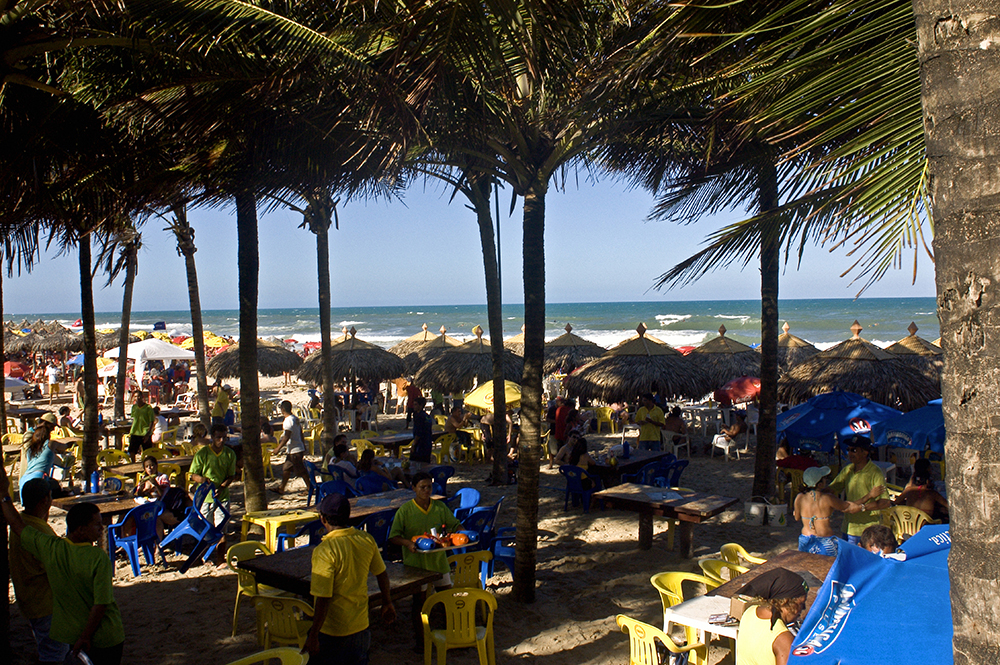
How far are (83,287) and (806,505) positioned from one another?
32.1ft

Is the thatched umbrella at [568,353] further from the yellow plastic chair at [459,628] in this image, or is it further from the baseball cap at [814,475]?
the yellow plastic chair at [459,628]

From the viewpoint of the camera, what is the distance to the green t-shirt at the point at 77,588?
3.80 m

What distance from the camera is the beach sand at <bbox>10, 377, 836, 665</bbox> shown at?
220 inches

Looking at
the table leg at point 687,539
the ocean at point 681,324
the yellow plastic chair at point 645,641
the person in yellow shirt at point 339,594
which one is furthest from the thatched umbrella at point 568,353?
the ocean at point 681,324

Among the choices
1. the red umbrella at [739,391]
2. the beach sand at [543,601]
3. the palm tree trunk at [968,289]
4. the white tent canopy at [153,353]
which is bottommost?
the beach sand at [543,601]

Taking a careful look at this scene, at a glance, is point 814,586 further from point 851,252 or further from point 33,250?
point 33,250

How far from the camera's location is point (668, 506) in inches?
304

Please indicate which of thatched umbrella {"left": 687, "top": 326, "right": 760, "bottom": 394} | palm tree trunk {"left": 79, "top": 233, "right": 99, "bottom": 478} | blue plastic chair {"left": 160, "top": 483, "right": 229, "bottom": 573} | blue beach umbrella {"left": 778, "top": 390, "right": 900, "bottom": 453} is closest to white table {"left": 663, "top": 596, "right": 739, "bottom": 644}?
blue plastic chair {"left": 160, "top": 483, "right": 229, "bottom": 573}

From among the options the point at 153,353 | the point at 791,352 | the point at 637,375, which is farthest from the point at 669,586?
the point at 153,353

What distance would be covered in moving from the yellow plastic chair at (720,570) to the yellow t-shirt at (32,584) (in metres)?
4.71

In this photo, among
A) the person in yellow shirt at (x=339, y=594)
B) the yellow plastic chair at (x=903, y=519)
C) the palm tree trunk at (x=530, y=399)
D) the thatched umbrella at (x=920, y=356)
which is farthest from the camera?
the thatched umbrella at (x=920, y=356)

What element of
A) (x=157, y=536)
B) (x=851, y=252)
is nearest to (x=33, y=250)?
(x=157, y=536)

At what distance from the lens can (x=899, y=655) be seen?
262 cm

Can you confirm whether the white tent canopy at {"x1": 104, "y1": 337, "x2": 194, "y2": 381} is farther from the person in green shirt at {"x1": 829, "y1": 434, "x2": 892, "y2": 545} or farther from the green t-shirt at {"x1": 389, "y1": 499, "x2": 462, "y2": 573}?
the person in green shirt at {"x1": 829, "y1": 434, "x2": 892, "y2": 545}
